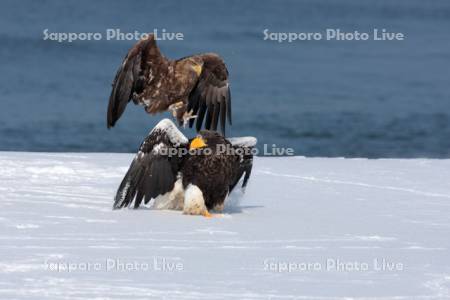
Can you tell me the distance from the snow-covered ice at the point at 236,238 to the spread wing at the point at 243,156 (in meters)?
0.16

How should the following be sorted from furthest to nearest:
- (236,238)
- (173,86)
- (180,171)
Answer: (173,86)
(180,171)
(236,238)

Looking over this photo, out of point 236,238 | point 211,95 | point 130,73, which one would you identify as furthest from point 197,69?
point 236,238

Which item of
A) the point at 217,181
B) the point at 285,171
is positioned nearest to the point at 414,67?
the point at 285,171

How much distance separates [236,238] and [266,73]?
16.1m

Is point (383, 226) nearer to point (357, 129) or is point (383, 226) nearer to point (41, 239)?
point (41, 239)

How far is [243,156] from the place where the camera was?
23.4 ft

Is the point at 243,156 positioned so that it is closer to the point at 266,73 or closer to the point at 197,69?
the point at 197,69

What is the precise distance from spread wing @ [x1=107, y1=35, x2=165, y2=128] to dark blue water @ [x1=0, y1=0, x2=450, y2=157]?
6120mm

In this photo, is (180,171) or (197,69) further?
(197,69)

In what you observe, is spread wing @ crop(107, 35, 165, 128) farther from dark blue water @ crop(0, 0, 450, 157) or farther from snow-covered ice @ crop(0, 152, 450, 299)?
dark blue water @ crop(0, 0, 450, 157)

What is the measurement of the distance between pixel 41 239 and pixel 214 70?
2.85 meters

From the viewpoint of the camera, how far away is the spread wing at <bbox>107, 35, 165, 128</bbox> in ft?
24.8

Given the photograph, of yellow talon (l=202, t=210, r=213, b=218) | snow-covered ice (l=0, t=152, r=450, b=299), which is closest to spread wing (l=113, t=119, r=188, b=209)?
snow-covered ice (l=0, t=152, r=450, b=299)

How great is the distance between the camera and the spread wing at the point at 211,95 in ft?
27.4
